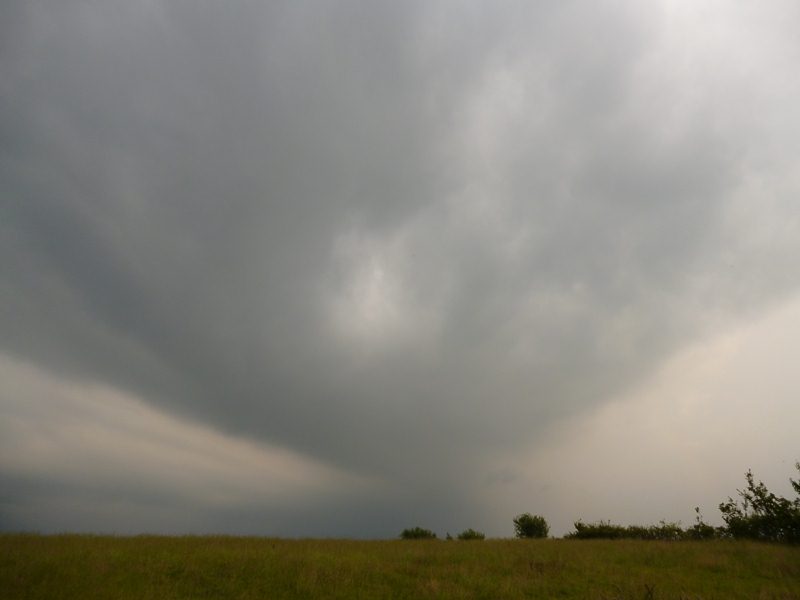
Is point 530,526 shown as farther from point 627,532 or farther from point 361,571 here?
point 361,571

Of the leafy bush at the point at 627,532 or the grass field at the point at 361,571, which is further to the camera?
the leafy bush at the point at 627,532

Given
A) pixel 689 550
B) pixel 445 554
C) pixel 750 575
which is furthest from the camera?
pixel 689 550

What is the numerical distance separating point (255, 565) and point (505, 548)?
17.3 metres

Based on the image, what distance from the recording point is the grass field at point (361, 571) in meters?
20.6

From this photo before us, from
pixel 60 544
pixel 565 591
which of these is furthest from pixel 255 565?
pixel 565 591

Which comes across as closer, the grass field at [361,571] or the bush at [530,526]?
the grass field at [361,571]

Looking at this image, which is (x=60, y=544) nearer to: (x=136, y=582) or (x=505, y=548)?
(x=136, y=582)

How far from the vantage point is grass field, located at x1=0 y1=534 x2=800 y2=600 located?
2059 cm

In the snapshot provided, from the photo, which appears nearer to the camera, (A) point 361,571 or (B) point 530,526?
(A) point 361,571

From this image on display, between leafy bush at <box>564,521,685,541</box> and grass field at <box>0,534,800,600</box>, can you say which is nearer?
grass field at <box>0,534,800,600</box>

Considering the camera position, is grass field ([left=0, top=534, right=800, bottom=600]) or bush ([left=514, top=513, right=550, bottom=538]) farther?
bush ([left=514, top=513, right=550, bottom=538])

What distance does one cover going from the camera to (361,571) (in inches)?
974

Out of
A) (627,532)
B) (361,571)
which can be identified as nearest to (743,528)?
(627,532)

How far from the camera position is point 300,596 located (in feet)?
68.6
